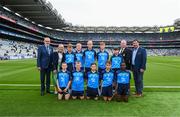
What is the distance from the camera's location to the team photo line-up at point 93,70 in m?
8.98

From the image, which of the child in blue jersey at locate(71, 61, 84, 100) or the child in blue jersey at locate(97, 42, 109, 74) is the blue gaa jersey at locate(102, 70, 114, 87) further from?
the child in blue jersey at locate(71, 61, 84, 100)

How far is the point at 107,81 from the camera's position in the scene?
9.02m

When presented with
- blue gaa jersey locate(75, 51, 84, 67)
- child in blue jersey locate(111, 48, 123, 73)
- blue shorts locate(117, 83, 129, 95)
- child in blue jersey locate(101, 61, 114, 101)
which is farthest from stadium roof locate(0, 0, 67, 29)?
blue shorts locate(117, 83, 129, 95)

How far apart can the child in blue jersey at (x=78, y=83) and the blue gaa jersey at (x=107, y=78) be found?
766mm

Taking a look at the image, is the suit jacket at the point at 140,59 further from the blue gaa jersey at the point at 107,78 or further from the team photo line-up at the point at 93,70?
the blue gaa jersey at the point at 107,78

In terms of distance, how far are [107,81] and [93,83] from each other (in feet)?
1.60

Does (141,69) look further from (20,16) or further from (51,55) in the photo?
(20,16)

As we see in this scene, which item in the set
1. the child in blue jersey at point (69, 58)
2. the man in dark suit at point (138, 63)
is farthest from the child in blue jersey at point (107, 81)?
the child in blue jersey at point (69, 58)

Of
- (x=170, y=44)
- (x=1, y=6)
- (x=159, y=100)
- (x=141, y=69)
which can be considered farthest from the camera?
(x=170, y=44)

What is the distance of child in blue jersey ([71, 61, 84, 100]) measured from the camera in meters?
8.98

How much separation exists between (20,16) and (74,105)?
61732 millimetres

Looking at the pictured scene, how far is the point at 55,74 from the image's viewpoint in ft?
32.3

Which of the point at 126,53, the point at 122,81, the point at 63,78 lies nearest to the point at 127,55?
the point at 126,53

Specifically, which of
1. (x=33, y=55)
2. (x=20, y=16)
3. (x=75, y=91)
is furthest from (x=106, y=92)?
(x=20, y=16)
